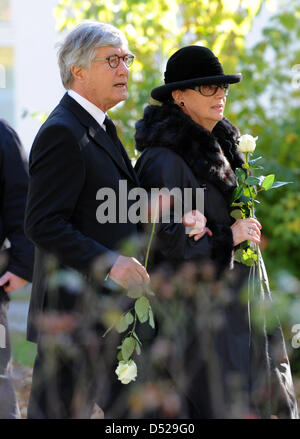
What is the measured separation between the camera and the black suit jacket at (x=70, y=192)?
262 cm

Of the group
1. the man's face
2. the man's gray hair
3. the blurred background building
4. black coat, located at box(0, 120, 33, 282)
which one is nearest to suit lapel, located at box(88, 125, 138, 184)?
the man's face

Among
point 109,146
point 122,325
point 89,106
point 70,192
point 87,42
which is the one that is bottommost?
point 122,325

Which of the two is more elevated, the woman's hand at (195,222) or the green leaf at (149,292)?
the woman's hand at (195,222)

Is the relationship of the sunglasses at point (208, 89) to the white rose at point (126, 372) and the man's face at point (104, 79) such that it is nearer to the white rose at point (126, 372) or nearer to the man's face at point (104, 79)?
the man's face at point (104, 79)

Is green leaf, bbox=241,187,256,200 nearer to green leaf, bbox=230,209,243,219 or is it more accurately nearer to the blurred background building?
green leaf, bbox=230,209,243,219

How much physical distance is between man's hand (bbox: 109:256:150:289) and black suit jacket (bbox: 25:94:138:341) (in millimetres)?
27

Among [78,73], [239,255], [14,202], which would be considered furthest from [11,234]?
[239,255]

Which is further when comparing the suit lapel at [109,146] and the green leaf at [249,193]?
the green leaf at [249,193]

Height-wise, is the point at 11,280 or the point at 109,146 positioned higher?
the point at 109,146

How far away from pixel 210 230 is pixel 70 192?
2.05 feet

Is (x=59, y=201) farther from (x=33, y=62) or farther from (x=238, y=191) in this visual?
(x=33, y=62)

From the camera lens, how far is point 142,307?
9.00ft

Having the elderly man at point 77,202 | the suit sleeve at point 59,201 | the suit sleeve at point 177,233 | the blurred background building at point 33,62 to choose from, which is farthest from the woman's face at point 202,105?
the blurred background building at point 33,62

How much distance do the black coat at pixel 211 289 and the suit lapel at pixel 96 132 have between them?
0.20 metres
